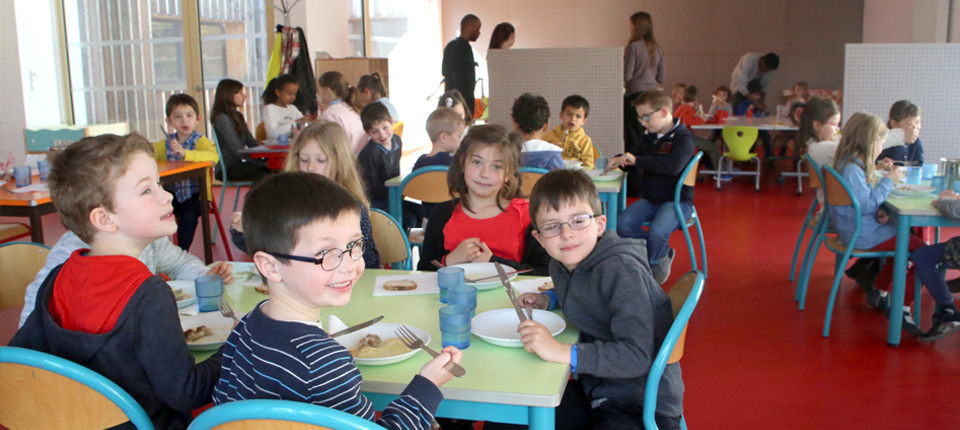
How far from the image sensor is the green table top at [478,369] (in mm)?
1302

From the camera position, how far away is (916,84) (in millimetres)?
5309

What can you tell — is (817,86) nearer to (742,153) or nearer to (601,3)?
(601,3)

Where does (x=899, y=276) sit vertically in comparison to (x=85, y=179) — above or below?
below

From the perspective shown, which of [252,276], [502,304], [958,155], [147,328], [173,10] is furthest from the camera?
[173,10]

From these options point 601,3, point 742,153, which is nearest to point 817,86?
point 601,3

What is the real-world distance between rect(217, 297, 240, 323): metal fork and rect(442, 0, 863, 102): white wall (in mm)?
10241

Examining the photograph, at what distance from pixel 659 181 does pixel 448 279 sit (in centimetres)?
263

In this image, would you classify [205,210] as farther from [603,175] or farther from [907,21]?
[907,21]

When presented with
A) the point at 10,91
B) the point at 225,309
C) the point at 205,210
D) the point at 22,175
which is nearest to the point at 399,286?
the point at 225,309

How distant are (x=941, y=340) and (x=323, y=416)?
321 cm

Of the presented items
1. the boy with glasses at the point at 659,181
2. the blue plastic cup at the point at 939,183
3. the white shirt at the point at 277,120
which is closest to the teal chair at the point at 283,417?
the boy with glasses at the point at 659,181

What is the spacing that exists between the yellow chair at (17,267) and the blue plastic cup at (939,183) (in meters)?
3.63

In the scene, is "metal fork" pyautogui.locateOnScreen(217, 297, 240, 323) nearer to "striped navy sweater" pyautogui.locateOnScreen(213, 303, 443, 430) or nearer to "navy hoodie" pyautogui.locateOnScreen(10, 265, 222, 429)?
"navy hoodie" pyautogui.locateOnScreen(10, 265, 222, 429)

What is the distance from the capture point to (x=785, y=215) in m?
6.15
